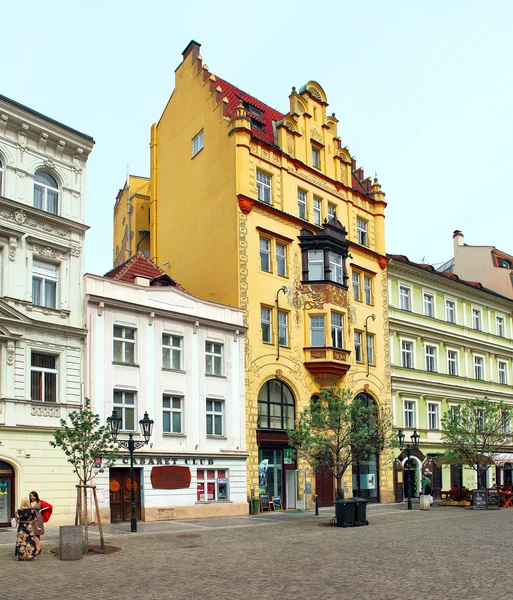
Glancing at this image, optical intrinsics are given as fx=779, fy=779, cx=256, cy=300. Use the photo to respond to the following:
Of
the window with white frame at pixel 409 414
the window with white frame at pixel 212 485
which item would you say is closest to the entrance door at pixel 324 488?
the window with white frame at pixel 212 485

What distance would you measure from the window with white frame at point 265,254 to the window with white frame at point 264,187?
2.13m

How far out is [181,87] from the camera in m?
45.8

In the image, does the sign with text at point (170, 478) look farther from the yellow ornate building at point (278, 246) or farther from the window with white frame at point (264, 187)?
the window with white frame at point (264, 187)

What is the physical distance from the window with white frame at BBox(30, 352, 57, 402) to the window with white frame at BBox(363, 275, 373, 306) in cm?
2173

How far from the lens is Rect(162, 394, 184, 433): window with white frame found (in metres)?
33.6

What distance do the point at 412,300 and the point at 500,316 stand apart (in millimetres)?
12727

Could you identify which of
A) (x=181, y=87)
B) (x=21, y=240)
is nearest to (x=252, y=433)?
(x=21, y=240)

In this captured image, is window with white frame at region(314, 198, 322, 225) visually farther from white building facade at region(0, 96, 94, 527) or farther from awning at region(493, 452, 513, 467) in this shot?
awning at region(493, 452, 513, 467)

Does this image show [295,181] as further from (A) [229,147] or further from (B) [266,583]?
(B) [266,583]

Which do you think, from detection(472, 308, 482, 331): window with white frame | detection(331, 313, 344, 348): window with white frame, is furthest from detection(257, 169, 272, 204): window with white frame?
detection(472, 308, 482, 331): window with white frame

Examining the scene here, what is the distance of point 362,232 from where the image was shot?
156ft

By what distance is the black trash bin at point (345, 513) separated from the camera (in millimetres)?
28328

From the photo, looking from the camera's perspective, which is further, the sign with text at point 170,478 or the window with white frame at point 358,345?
the window with white frame at point 358,345

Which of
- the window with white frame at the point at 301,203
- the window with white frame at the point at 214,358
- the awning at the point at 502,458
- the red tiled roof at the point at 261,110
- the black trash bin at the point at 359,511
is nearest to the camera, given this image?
the black trash bin at the point at 359,511
